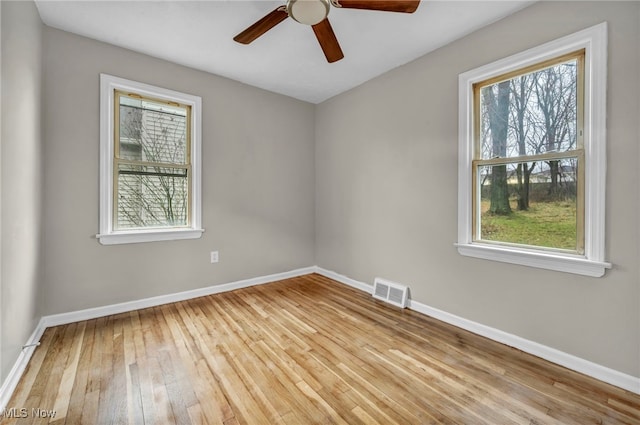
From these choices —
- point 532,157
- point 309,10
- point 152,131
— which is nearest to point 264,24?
point 309,10

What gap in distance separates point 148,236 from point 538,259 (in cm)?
335

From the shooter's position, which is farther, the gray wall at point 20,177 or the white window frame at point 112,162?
the white window frame at point 112,162

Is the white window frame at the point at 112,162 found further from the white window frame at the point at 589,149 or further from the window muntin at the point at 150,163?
the white window frame at the point at 589,149

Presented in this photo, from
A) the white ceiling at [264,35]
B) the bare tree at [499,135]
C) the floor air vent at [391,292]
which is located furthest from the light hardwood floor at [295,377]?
the white ceiling at [264,35]

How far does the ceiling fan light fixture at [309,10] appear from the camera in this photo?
1621 mm

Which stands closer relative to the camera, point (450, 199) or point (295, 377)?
point (295, 377)

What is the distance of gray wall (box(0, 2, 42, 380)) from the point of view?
154 cm

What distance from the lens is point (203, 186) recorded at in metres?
3.09

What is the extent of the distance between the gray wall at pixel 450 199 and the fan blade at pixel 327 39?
0.98m

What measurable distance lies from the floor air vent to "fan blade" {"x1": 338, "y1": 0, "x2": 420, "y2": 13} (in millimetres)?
2340

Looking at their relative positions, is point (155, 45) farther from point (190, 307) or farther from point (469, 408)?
point (469, 408)

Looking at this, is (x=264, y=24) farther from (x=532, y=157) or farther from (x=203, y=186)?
(x=532, y=157)

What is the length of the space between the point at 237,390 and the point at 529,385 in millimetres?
1732

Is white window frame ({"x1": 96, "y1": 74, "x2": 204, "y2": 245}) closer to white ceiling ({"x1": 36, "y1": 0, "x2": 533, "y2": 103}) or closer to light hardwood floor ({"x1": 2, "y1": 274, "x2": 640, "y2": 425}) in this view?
white ceiling ({"x1": 36, "y1": 0, "x2": 533, "y2": 103})
